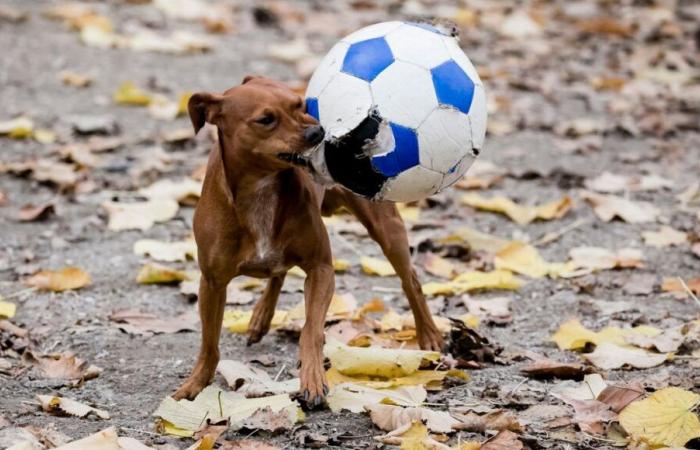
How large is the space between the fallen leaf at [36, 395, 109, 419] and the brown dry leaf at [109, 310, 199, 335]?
0.93 m

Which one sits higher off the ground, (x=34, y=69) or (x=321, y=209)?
(x=321, y=209)

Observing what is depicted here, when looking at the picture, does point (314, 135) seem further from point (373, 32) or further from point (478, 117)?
point (478, 117)

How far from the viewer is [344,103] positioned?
3.75 m

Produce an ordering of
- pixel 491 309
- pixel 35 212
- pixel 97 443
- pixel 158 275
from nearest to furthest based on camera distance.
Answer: pixel 97 443, pixel 491 309, pixel 158 275, pixel 35 212

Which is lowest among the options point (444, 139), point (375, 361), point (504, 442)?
point (375, 361)

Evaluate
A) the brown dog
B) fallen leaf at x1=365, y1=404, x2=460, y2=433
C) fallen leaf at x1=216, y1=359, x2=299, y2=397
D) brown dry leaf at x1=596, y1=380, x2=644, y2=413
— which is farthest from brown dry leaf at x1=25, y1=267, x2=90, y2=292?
brown dry leaf at x1=596, y1=380, x2=644, y2=413

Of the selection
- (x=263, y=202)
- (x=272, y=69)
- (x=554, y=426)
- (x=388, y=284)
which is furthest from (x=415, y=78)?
(x=272, y=69)

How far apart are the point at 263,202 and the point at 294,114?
1.16 feet

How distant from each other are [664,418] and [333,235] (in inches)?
115

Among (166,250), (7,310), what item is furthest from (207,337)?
(166,250)

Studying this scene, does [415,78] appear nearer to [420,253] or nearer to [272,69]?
[420,253]

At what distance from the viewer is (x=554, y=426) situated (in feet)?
11.9

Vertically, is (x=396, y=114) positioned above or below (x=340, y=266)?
above

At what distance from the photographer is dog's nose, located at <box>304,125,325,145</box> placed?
3648 millimetres
